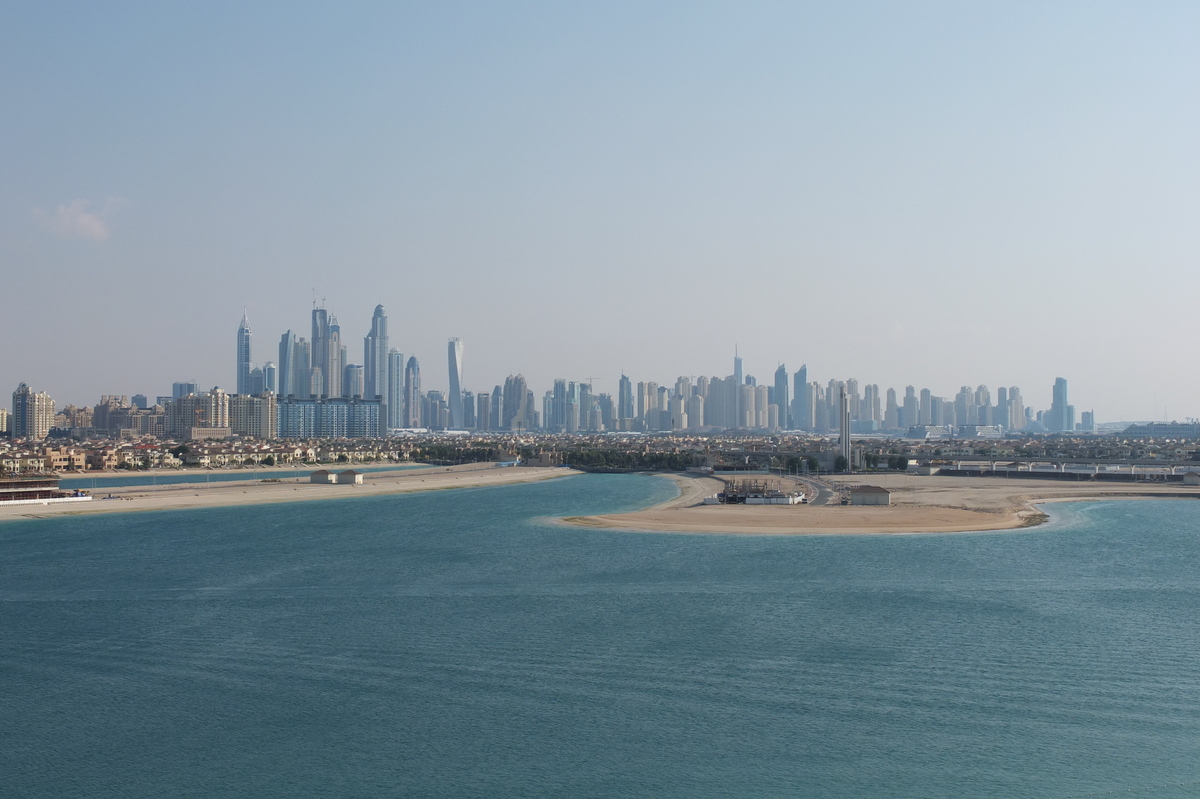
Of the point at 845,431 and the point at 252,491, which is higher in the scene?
the point at 845,431

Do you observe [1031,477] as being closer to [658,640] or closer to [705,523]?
[705,523]

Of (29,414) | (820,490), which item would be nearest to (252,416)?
(29,414)

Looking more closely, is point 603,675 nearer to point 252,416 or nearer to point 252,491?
Result: point 252,491

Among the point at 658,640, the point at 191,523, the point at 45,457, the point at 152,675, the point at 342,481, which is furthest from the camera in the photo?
the point at 45,457

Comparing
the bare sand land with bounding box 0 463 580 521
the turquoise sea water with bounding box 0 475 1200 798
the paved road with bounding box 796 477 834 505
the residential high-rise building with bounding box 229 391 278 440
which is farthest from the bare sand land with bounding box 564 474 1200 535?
the residential high-rise building with bounding box 229 391 278 440

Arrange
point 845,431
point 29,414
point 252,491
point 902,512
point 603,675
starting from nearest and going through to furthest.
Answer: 1. point 603,675
2. point 902,512
3. point 252,491
4. point 845,431
5. point 29,414

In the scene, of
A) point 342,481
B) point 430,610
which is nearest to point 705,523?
point 430,610
